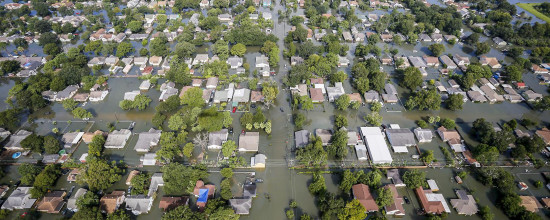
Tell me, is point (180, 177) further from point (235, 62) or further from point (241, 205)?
point (235, 62)

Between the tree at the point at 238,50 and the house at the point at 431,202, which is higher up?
the tree at the point at 238,50

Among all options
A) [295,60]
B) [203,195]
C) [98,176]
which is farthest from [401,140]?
[98,176]

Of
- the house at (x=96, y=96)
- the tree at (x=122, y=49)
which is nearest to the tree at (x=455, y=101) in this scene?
the house at (x=96, y=96)

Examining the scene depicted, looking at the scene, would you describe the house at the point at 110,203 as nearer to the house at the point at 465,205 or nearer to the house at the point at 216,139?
the house at the point at 216,139

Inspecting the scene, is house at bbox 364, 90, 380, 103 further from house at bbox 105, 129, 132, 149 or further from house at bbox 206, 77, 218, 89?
house at bbox 105, 129, 132, 149

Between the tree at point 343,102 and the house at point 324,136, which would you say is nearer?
the house at point 324,136
